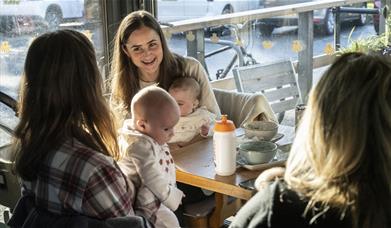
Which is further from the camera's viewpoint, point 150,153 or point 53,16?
point 53,16

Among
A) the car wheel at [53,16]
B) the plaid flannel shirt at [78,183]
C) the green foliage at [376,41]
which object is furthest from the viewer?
the green foliage at [376,41]

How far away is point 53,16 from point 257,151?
183cm

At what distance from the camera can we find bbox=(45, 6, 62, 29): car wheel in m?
3.57

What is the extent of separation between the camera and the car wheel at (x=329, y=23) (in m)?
4.34

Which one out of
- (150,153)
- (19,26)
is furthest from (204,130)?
(19,26)

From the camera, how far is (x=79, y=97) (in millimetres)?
1808

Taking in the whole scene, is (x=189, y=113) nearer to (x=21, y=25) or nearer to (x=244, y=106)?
(x=244, y=106)

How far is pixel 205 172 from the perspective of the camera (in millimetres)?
2301

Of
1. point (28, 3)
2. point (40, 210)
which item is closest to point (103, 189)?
point (40, 210)

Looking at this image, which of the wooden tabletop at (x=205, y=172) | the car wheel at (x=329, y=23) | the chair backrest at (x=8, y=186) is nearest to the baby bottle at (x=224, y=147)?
the wooden tabletop at (x=205, y=172)

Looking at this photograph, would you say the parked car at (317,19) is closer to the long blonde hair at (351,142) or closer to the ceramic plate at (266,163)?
the ceramic plate at (266,163)

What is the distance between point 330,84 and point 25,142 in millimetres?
975

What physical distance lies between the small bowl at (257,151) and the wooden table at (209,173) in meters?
0.04

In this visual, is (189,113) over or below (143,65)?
below
